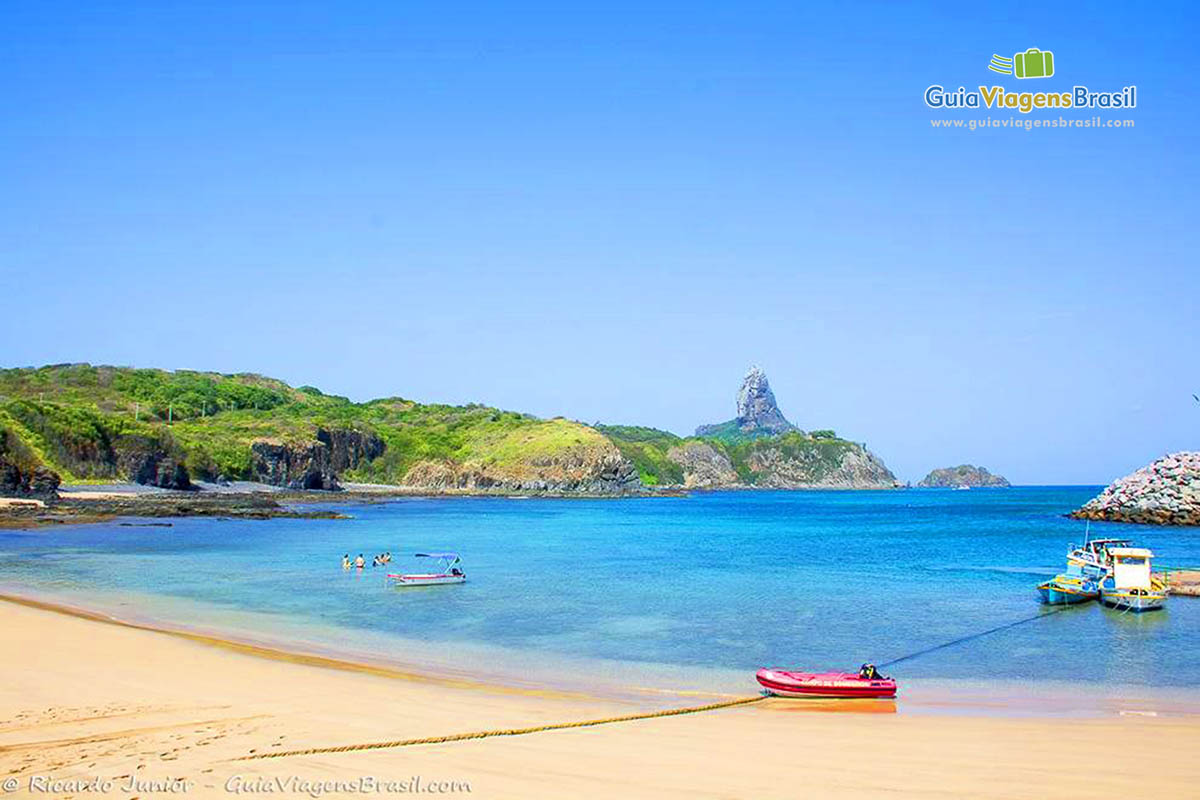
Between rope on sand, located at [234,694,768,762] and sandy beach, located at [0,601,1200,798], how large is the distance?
186 millimetres

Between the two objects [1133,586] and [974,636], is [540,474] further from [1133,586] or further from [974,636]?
[974,636]

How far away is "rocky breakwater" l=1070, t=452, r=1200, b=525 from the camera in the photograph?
69438 mm

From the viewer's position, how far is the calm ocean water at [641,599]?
73.0 ft

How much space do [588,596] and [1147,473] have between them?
6254cm

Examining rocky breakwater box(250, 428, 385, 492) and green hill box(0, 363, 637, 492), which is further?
rocky breakwater box(250, 428, 385, 492)

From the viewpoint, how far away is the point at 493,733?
43.5 ft

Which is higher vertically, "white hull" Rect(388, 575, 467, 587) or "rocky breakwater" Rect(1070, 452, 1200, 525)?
"rocky breakwater" Rect(1070, 452, 1200, 525)

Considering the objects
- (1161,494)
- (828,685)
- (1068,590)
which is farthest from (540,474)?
(828,685)

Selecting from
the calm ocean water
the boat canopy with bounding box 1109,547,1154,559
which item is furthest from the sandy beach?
the boat canopy with bounding box 1109,547,1154,559

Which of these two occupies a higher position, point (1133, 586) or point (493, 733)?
point (1133, 586)

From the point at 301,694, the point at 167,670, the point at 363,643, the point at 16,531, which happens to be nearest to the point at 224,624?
the point at 363,643

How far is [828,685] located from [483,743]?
7756 mm

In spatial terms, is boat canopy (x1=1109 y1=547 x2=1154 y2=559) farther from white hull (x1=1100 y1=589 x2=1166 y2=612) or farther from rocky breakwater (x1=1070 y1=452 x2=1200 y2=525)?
rocky breakwater (x1=1070 y1=452 x2=1200 y2=525)

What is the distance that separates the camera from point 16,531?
56438 millimetres
